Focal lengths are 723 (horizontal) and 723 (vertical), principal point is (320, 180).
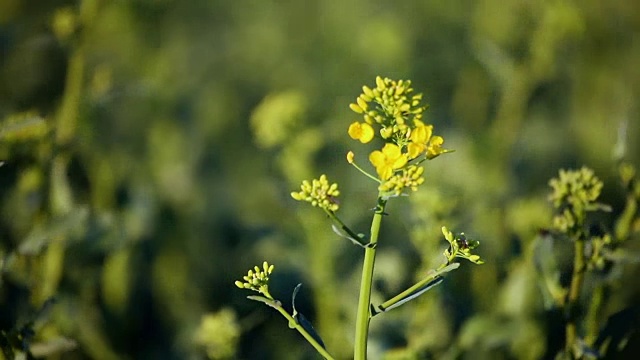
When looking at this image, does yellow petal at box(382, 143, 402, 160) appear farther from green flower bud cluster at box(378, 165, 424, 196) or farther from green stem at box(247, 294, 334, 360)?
green stem at box(247, 294, 334, 360)

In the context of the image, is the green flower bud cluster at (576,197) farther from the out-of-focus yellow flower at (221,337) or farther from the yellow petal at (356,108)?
the out-of-focus yellow flower at (221,337)

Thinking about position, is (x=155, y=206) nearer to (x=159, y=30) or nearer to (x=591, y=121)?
(x=159, y=30)

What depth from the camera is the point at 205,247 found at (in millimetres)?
1995

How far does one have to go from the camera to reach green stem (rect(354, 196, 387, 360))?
78cm

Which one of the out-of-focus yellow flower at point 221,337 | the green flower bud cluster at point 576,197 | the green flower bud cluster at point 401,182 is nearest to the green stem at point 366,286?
the green flower bud cluster at point 401,182

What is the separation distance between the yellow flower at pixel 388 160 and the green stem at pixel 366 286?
0.10 ft

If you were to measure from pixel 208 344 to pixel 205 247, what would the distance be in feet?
2.17

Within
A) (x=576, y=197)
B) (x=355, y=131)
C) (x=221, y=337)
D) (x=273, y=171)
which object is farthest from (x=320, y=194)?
(x=273, y=171)

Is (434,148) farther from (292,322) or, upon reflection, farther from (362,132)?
(292,322)

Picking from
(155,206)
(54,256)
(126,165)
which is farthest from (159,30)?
(54,256)

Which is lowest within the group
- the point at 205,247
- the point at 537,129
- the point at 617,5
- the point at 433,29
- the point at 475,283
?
the point at 475,283

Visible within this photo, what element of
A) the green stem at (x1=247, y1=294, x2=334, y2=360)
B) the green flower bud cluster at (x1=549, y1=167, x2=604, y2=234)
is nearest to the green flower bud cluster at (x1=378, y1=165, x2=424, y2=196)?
the green stem at (x1=247, y1=294, x2=334, y2=360)

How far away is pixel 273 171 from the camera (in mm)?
2150

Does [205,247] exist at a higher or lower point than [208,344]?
higher
